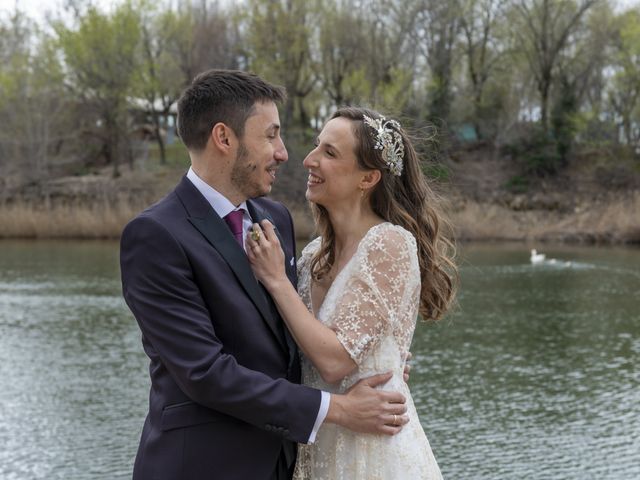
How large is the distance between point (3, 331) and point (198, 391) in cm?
1293

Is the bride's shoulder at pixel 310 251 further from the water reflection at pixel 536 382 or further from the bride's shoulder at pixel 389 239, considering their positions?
the water reflection at pixel 536 382

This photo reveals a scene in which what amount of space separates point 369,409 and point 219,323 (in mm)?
538

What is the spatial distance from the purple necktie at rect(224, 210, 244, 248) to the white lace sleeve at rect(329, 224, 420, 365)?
381 millimetres

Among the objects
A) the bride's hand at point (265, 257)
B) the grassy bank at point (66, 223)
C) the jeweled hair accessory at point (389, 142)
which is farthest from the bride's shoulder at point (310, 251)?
the grassy bank at point (66, 223)

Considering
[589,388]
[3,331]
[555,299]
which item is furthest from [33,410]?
[555,299]

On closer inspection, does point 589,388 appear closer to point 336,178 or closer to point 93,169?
point 336,178

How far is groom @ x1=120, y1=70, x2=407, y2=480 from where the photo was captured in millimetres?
2428

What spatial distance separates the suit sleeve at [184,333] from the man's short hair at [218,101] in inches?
12.9

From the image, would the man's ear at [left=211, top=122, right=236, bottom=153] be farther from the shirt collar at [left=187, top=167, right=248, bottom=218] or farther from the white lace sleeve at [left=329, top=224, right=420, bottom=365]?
the white lace sleeve at [left=329, top=224, right=420, bottom=365]

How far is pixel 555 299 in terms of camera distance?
17578 millimetres

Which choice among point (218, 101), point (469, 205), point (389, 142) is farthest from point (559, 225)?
point (218, 101)

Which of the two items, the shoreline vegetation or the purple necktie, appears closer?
the purple necktie

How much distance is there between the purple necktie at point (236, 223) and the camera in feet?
8.86

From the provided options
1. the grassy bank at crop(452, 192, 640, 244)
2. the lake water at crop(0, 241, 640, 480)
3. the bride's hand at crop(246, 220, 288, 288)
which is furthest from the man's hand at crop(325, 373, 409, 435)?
the grassy bank at crop(452, 192, 640, 244)
